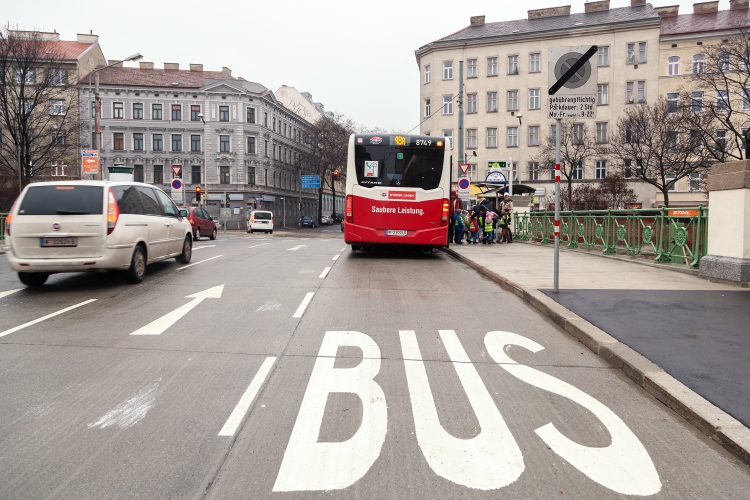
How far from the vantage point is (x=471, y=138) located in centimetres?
6134

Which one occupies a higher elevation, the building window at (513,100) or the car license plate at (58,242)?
the building window at (513,100)

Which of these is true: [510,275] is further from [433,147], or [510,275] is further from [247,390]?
[247,390]

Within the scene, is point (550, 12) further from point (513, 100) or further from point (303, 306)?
point (303, 306)

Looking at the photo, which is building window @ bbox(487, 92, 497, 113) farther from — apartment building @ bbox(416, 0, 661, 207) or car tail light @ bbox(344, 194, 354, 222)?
car tail light @ bbox(344, 194, 354, 222)

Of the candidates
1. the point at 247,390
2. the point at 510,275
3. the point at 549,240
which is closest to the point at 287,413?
the point at 247,390

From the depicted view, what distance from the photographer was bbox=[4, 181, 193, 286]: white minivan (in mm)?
9141

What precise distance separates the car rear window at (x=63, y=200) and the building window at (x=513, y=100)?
55.8m

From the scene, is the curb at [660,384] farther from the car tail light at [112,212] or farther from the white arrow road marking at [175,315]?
the car tail light at [112,212]

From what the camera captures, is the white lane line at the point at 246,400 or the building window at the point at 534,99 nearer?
the white lane line at the point at 246,400

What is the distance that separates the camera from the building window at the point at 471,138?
201 feet

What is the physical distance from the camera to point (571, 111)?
28.7ft

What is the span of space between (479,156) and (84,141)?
125 feet

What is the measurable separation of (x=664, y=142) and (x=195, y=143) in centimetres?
4935

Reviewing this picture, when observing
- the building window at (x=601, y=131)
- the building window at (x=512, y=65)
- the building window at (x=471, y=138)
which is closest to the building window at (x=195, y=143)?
the building window at (x=471, y=138)
